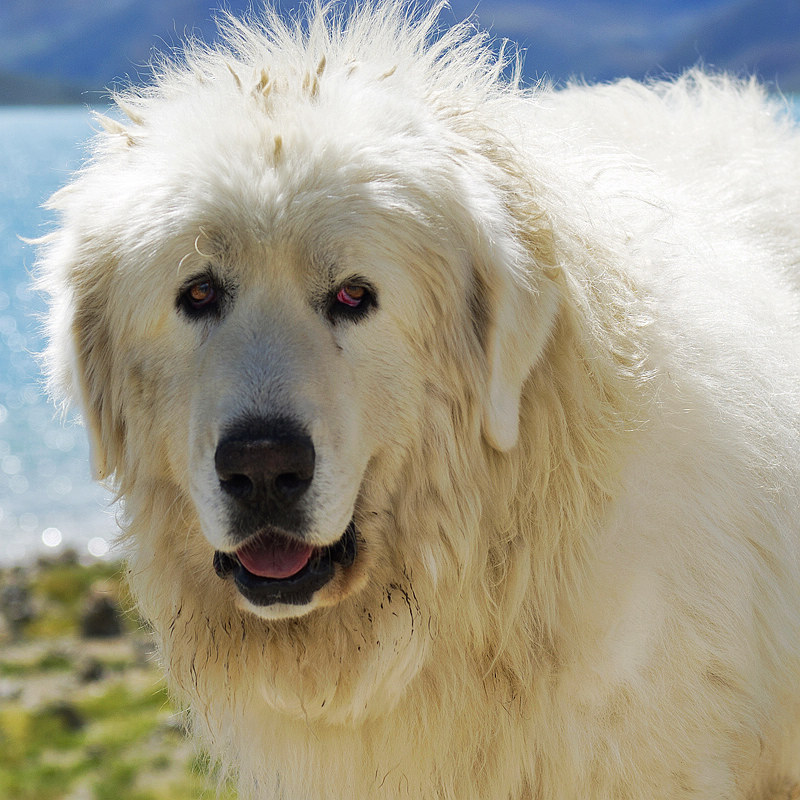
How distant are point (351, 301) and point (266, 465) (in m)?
0.45

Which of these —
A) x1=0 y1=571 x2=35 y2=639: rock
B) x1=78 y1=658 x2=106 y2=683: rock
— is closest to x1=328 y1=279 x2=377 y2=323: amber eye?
x1=78 y1=658 x2=106 y2=683: rock

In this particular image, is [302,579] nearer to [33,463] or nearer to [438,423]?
[438,423]

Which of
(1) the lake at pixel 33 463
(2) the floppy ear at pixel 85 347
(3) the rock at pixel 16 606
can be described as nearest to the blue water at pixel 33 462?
(1) the lake at pixel 33 463

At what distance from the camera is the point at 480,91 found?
265cm

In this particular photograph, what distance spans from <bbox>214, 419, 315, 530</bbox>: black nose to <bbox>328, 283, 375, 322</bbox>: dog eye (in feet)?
1.04

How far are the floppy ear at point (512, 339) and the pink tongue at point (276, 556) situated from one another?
1.81 ft

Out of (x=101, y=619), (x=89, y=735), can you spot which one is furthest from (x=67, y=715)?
(x=101, y=619)

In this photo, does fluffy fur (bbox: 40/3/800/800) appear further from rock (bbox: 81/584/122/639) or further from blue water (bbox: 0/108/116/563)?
rock (bbox: 81/584/122/639)

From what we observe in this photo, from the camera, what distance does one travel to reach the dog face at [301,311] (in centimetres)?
212

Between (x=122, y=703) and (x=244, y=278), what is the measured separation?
13.1 feet

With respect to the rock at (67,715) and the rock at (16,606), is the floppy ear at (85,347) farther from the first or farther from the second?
the rock at (16,606)

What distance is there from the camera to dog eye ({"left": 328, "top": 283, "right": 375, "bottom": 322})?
221cm

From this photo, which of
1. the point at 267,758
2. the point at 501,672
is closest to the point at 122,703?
the point at 267,758

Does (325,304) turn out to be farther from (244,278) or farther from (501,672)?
(501,672)
